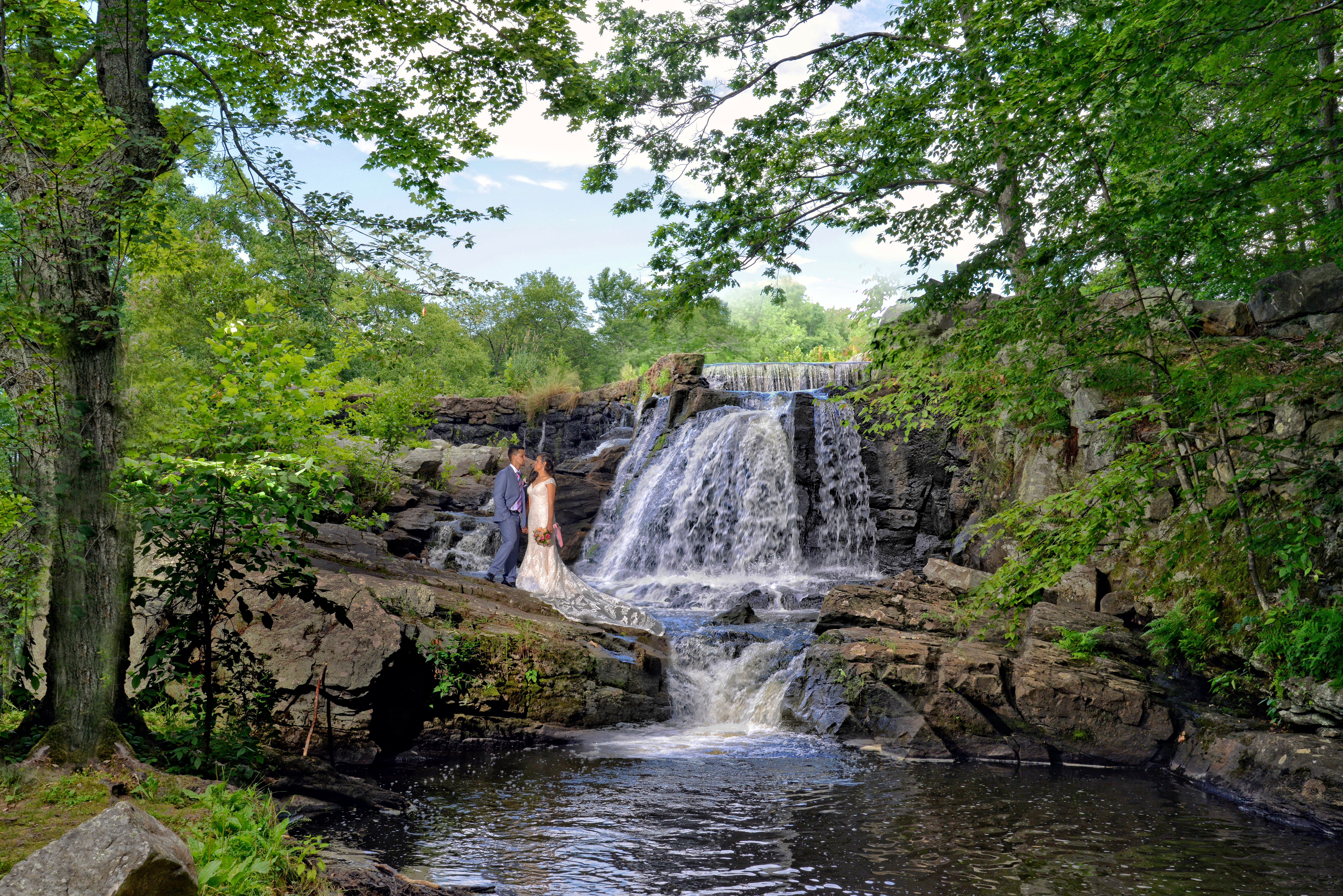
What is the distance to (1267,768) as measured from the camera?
653cm

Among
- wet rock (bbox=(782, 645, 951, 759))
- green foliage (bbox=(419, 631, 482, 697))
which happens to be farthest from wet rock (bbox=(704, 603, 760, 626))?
green foliage (bbox=(419, 631, 482, 697))

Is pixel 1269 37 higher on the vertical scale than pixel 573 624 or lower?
higher

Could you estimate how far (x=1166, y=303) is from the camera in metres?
7.25

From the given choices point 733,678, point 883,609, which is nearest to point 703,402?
point 883,609

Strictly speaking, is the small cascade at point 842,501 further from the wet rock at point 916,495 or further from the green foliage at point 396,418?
the green foliage at point 396,418

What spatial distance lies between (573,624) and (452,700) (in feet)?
6.21

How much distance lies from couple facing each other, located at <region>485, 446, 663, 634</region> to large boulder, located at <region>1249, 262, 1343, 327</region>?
935 cm

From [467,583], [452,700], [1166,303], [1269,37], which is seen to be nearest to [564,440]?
[467,583]

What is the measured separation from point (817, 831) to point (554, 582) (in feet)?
21.1

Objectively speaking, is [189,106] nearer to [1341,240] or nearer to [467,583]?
[467,583]

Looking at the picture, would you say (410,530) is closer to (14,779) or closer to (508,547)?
(508,547)

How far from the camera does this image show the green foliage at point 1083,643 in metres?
8.57

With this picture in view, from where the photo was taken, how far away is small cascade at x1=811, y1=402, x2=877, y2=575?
16344mm

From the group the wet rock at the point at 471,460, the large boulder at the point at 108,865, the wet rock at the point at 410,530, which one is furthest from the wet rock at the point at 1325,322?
the wet rock at the point at 471,460
